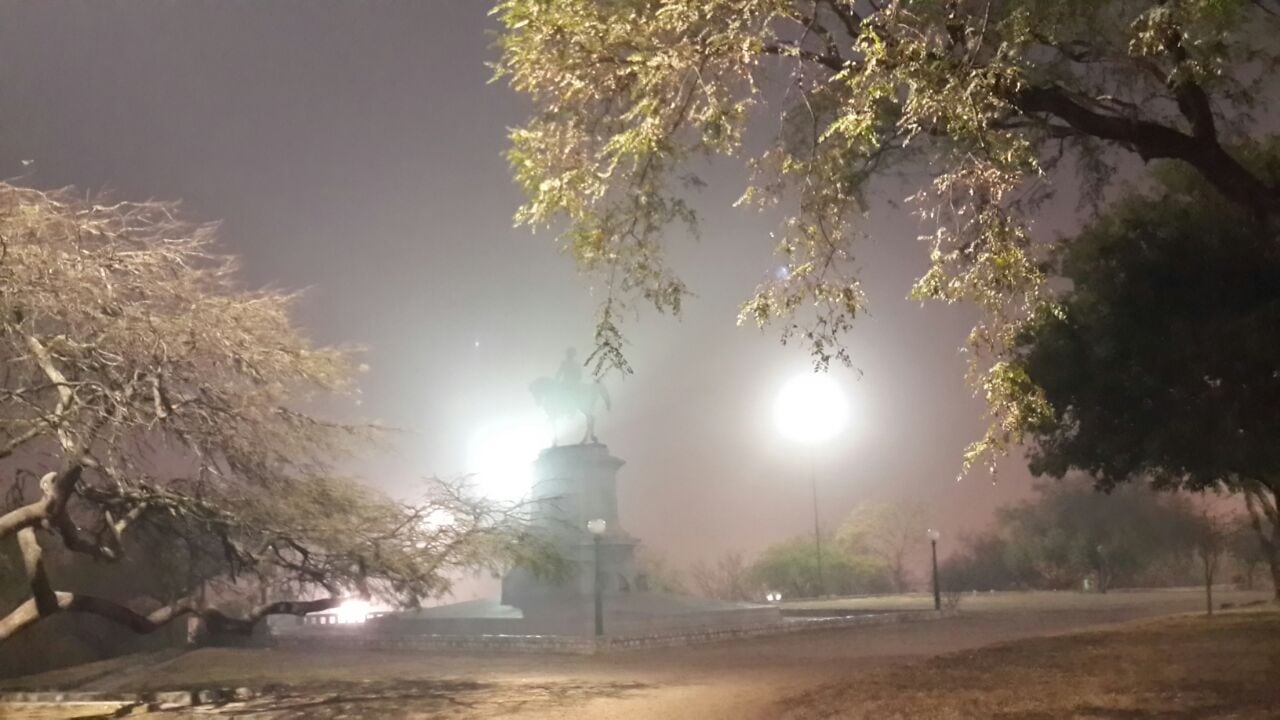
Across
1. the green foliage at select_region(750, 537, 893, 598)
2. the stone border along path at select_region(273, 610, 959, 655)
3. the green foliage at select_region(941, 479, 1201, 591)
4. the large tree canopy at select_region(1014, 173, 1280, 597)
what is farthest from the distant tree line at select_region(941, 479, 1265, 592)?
the large tree canopy at select_region(1014, 173, 1280, 597)

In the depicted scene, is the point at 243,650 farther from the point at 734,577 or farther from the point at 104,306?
the point at 734,577

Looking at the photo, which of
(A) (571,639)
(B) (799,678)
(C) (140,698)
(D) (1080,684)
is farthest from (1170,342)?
(C) (140,698)

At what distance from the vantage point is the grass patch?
8.30 metres

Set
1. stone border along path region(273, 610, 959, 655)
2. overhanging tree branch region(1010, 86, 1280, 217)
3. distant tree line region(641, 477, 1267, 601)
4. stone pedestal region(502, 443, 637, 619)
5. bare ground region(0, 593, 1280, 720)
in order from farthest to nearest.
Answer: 1. distant tree line region(641, 477, 1267, 601)
2. stone pedestal region(502, 443, 637, 619)
3. stone border along path region(273, 610, 959, 655)
4. bare ground region(0, 593, 1280, 720)
5. overhanging tree branch region(1010, 86, 1280, 217)

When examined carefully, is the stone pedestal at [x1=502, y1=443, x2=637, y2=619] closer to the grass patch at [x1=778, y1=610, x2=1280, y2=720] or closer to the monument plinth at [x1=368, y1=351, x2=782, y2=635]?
the monument plinth at [x1=368, y1=351, x2=782, y2=635]

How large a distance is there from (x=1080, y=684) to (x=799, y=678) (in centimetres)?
369

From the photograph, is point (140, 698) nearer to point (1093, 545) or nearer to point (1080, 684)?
point (1080, 684)

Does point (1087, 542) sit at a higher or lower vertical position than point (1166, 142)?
lower

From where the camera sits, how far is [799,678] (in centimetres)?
1241

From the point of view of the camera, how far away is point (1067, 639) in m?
14.4

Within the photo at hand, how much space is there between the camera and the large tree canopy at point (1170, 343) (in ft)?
42.2

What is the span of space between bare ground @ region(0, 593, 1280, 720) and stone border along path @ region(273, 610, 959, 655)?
2.16 feet

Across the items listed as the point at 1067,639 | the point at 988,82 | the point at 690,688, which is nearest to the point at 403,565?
the point at 690,688

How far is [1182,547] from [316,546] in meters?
40.3
